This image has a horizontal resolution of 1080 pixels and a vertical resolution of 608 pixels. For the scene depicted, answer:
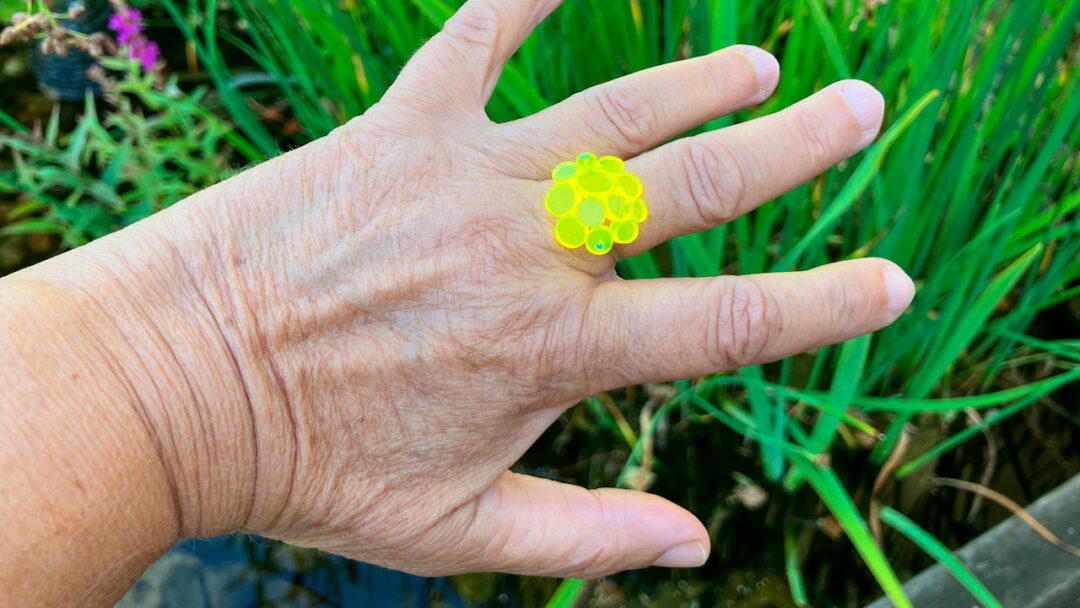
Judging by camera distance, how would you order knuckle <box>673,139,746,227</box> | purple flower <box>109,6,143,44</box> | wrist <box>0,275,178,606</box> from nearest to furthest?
wrist <box>0,275,178,606</box> < knuckle <box>673,139,746,227</box> < purple flower <box>109,6,143,44</box>

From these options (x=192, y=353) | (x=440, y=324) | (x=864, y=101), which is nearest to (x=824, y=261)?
(x=864, y=101)

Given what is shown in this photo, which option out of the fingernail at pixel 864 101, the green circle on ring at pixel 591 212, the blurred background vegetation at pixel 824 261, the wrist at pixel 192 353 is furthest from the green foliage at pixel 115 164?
the fingernail at pixel 864 101

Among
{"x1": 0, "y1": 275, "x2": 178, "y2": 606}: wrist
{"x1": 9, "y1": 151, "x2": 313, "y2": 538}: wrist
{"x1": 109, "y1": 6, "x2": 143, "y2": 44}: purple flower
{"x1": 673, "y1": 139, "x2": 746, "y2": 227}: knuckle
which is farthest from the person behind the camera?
{"x1": 109, "y1": 6, "x2": 143, "y2": 44}: purple flower

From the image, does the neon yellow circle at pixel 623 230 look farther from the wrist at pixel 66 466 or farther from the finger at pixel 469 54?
the wrist at pixel 66 466

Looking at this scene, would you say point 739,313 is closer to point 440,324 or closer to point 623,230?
point 623,230

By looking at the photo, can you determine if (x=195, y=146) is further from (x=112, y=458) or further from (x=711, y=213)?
(x=711, y=213)

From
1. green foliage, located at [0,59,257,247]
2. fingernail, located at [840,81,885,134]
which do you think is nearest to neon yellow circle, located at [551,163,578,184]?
fingernail, located at [840,81,885,134]

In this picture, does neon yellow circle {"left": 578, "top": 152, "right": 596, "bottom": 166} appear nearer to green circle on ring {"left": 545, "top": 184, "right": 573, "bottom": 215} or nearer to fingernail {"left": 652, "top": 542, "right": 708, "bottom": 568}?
green circle on ring {"left": 545, "top": 184, "right": 573, "bottom": 215}

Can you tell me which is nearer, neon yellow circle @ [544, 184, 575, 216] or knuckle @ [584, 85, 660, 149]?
neon yellow circle @ [544, 184, 575, 216]
